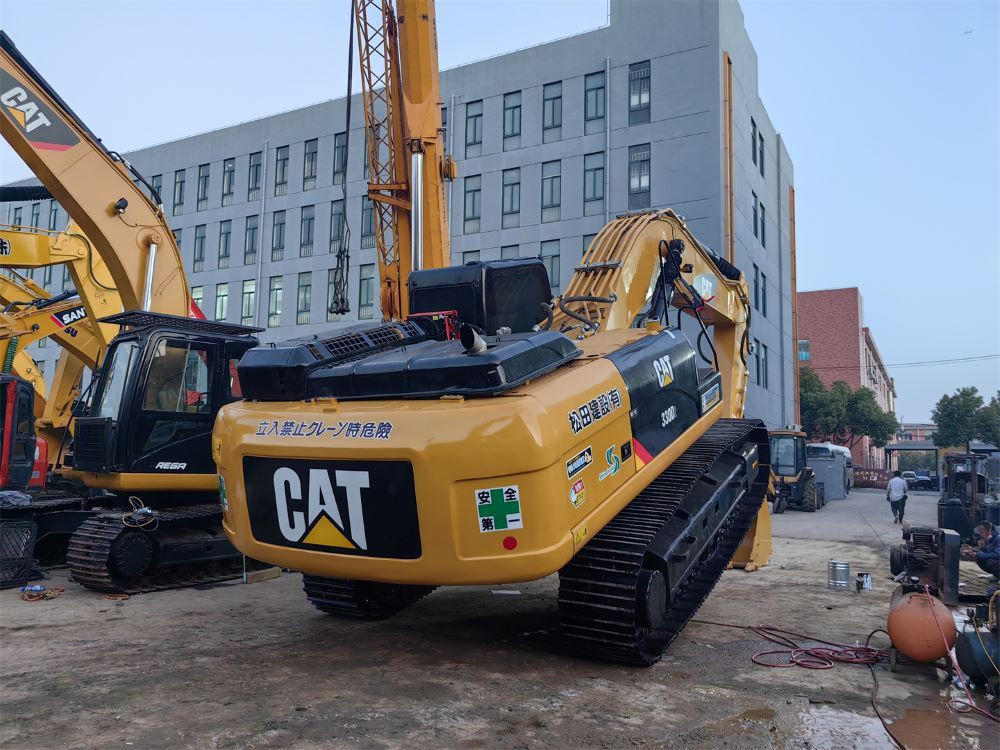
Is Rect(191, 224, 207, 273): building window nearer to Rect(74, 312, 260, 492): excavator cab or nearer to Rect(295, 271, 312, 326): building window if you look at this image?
Rect(295, 271, 312, 326): building window

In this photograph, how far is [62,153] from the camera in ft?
31.5

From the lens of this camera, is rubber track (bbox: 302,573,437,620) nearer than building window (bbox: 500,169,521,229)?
Yes

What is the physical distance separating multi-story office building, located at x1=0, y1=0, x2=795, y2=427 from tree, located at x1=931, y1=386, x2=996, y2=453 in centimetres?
2628

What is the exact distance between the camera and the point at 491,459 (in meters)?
3.92

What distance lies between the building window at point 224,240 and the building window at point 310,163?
15.0ft

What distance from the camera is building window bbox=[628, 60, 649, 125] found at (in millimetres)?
24703

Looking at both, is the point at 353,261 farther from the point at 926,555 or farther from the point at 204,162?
the point at 926,555

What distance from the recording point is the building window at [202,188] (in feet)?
111

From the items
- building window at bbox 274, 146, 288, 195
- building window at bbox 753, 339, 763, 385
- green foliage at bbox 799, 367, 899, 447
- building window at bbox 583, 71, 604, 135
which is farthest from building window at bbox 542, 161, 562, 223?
green foliage at bbox 799, 367, 899, 447

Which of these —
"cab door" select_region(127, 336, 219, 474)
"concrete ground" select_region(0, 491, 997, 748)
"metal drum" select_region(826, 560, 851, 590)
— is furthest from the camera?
"metal drum" select_region(826, 560, 851, 590)

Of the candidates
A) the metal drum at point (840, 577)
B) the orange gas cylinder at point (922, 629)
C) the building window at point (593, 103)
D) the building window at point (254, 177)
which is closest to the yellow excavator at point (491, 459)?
the orange gas cylinder at point (922, 629)

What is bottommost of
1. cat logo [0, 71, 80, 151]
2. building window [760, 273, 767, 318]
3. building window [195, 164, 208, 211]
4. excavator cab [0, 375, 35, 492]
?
excavator cab [0, 375, 35, 492]

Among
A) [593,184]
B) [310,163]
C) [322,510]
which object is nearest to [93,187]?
[322,510]

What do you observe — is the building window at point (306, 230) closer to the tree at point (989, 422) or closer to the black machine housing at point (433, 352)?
the black machine housing at point (433, 352)
